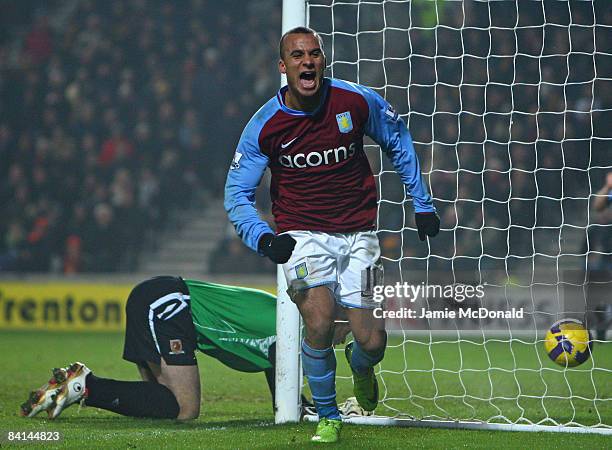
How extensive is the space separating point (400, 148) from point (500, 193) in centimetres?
640

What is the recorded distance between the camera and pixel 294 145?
15.6 feet

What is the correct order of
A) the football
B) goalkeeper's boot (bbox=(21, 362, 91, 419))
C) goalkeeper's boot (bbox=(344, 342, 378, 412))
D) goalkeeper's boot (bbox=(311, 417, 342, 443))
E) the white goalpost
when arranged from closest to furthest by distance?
goalkeeper's boot (bbox=(311, 417, 342, 443)) < goalkeeper's boot (bbox=(344, 342, 378, 412)) < the football < goalkeeper's boot (bbox=(21, 362, 91, 419)) < the white goalpost

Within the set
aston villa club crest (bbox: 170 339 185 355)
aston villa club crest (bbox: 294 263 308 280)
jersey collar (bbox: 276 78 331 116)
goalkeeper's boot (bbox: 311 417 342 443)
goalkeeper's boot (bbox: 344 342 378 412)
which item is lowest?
goalkeeper's boot (bbox: 311 417 342 443)

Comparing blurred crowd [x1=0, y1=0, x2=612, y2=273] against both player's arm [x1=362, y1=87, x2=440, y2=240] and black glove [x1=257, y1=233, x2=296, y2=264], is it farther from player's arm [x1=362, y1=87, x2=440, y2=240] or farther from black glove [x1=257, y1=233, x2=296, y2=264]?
black glove [x1=257, y1=233, x2=296, y2=264]

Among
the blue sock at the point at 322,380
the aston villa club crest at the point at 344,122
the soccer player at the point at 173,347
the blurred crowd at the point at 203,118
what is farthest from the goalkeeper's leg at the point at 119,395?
the blurred crowd at the point at 203,118

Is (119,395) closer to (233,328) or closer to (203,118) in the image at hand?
(233,328)

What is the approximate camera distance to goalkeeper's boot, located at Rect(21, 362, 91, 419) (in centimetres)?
567

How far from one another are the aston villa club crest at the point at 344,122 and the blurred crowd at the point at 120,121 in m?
9.55

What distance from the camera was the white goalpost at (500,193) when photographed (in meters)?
7.61

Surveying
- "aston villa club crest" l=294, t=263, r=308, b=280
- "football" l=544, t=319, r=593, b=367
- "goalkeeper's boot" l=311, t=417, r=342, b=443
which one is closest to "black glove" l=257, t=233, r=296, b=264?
"aston villa club crest" l=294, t=263, r=308, b=280

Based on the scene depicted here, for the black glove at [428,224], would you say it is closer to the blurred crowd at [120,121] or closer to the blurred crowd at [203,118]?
the blurred crowd at [203,118]

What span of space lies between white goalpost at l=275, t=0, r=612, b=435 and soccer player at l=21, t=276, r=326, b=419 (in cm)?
67

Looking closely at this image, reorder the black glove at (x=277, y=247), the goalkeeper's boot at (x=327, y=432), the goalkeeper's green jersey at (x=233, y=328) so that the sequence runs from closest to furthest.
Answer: the black glove at (x=277, y=247)
the goalkeeper's boot at (x=327, y=432)
the goalkeeper's green jersey at (x=233, y=328)

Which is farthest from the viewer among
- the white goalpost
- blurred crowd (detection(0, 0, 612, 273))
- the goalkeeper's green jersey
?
blurred crowd (detection(0, 0, 612, 273))
